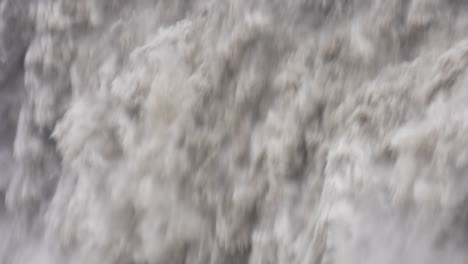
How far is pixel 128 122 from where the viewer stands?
89cm

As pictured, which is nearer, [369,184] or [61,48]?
[369,184]

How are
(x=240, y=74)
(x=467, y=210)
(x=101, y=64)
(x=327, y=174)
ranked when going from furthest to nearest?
(x=101, y=64)
(x=240, y=74)
(x=327, y=174)
(x=467, y=210)

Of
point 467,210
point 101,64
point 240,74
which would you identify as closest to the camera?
point 467,210

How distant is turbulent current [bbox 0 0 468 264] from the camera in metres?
0.62

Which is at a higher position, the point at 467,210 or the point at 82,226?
the point at 467,210

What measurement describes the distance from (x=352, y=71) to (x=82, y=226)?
448 millimetres

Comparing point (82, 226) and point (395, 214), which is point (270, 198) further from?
point (82, 226)

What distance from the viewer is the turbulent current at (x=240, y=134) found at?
0.62 m

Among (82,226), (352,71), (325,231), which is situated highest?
(352,71)

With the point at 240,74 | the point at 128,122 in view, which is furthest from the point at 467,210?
the point at 128,122

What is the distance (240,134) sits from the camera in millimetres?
816

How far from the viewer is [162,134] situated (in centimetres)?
84

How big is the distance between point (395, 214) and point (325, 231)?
3.1 inches

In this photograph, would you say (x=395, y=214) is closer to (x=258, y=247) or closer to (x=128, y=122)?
(x=258, y=247)
